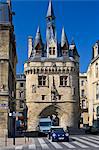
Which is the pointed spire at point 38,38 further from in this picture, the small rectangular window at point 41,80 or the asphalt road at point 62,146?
the asphalt road at point 62,146

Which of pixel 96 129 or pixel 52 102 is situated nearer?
pixel 96 129

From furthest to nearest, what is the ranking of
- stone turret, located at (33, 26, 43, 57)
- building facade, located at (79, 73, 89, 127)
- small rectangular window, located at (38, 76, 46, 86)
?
1. building facade, located at (79, 73, 89, 127)
2. stone turret, located at (33, 26, 43, 57)
3. small rectangular window, located at (38, 76, 46, 86)

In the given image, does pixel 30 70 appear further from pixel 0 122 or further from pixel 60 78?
pixel 0 122

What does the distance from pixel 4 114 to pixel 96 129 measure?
1648cm

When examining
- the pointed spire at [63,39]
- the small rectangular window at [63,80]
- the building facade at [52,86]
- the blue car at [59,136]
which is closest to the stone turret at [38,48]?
the building facade at [52,86]

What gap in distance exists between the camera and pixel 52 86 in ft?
194

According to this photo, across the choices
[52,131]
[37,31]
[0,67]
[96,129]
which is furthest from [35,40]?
[52,131]

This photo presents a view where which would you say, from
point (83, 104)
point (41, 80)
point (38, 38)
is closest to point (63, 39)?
point (38, 38)

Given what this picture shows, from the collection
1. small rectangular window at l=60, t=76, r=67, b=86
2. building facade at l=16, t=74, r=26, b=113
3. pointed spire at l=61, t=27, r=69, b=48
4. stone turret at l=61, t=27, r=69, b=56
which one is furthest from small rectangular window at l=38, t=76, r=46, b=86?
building facade at l=16, t=74, r=26, b=113

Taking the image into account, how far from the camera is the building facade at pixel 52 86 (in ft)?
192

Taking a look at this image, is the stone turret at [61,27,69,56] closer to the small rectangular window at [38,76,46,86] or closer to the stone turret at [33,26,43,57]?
the stone turret at [33,26,43,57]

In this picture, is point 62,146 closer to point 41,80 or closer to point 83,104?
point 41,80

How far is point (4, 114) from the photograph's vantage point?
33312 millimetres

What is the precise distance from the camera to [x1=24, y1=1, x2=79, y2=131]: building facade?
192 feet
